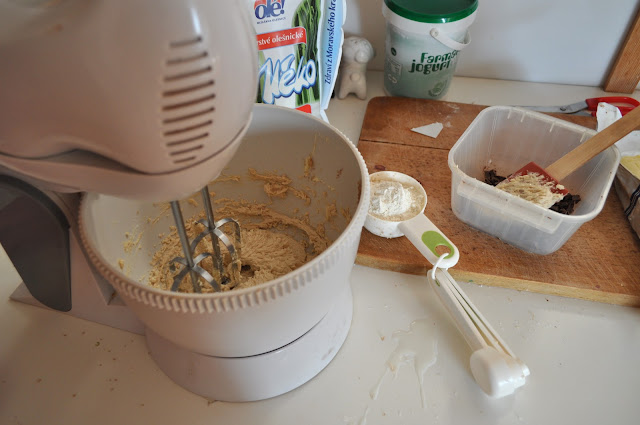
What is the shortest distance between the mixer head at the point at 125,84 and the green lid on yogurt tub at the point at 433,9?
1.81ft

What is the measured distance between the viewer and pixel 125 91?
Result: 227mm

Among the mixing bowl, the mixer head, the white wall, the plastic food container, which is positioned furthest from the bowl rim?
the white wall

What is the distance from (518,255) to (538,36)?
18.6 inches

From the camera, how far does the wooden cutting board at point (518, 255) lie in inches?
22.4

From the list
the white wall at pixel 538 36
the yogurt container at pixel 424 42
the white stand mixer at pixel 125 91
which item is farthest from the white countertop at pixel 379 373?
the white wall at pixel 538 36

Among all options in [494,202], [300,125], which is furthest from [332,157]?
[494,202]

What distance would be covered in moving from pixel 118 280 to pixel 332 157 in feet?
0.84

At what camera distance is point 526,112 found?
69 cm

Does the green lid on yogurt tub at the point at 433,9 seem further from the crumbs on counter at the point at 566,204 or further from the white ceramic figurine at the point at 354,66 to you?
the crumbs on counter at the point at 566,204

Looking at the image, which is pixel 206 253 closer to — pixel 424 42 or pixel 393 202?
pixel 393 202

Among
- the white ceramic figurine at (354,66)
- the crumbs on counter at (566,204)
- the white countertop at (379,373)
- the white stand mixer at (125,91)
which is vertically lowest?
the white countertop at (379,373)

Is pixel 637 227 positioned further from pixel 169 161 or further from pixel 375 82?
pixel 169 161

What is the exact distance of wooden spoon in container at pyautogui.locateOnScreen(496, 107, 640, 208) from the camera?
58 cm

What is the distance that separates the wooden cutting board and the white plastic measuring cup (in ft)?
0.06
